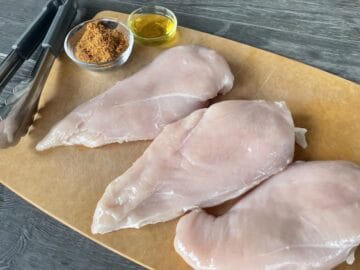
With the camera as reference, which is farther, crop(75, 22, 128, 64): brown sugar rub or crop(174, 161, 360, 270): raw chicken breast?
crop(75, 22, 128, 64): brown sugar rub

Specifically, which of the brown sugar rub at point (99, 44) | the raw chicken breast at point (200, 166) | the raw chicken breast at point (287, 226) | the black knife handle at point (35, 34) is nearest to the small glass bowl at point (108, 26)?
the brown sugar rub at point (99, 44)

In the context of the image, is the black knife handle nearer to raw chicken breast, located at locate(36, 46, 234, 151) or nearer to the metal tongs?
the metal tongs

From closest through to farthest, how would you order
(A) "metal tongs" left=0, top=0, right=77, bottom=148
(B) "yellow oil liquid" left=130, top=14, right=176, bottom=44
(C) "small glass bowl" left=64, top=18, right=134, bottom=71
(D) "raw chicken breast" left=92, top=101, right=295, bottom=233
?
(D) "raw chicken breast" left=92, top=101, right=295, bottom=233 → (A) "metal tongs" left=0, top=0, right=77, bottom=148 → (C) "small glass bowl" left=64, top=18, right=134, bottom=71 → (B) "yellow oil liquid" left=130, top=14, right=176, bottom=44

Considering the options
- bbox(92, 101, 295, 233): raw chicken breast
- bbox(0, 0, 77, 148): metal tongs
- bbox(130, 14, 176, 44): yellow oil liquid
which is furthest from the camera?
bbox(130, 14, 176, 44): yellow oil liquid

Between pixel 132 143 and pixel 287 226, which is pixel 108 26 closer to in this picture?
pixel 132 143

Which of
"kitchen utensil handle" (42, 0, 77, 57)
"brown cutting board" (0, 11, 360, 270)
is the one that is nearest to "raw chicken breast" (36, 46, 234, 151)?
"brown cutting board" (0, 11, 360, 270)

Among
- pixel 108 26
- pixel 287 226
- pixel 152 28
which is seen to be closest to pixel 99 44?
pixel 108 26

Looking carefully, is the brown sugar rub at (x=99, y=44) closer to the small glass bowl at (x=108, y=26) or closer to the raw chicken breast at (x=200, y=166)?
the small glass bowl at (x=108, y=26)

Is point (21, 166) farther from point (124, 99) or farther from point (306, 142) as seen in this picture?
point (306, 142)
